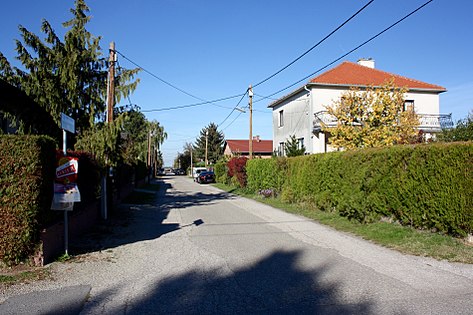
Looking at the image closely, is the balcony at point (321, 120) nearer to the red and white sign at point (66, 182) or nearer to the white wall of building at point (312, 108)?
the white wall of building at point (312, 108)

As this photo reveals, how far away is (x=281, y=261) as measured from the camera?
7.55 meters

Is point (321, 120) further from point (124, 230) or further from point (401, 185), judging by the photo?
point (124, 230)

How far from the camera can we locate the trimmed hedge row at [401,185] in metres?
8.40

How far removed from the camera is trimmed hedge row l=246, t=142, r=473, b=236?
8398 millimetres

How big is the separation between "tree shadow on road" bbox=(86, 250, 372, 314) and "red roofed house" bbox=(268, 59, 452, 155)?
20.9 metres

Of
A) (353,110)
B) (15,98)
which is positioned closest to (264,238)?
(15,98)

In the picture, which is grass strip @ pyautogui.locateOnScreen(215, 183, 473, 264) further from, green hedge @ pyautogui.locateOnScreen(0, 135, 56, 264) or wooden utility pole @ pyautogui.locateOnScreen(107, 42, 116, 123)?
wooden utility pole @ pyautogui.locateOnScreen(107, 42, 116, 123)

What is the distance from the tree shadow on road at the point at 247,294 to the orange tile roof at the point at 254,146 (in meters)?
52.1

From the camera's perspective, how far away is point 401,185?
10.2 meters

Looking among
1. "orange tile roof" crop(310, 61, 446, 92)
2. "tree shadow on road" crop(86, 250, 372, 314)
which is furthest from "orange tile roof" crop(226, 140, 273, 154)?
"tree shadow on road" crop(86, 250, 372, 314)

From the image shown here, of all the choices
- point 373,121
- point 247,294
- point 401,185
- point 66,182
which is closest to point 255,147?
point 373,121

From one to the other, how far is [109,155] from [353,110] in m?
14.0

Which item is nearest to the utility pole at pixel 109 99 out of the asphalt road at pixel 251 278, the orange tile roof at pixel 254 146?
the asphalt road at pixel 251 278

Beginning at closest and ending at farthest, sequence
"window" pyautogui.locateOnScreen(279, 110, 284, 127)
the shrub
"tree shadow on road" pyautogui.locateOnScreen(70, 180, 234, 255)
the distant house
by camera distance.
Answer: "tree shadow on road" pyautogui.locateOnScreen(70, 180, 234, 255), the shrub, "window" pyautogui.locateOnScreen(279, 110, 284, 127), the distant house
